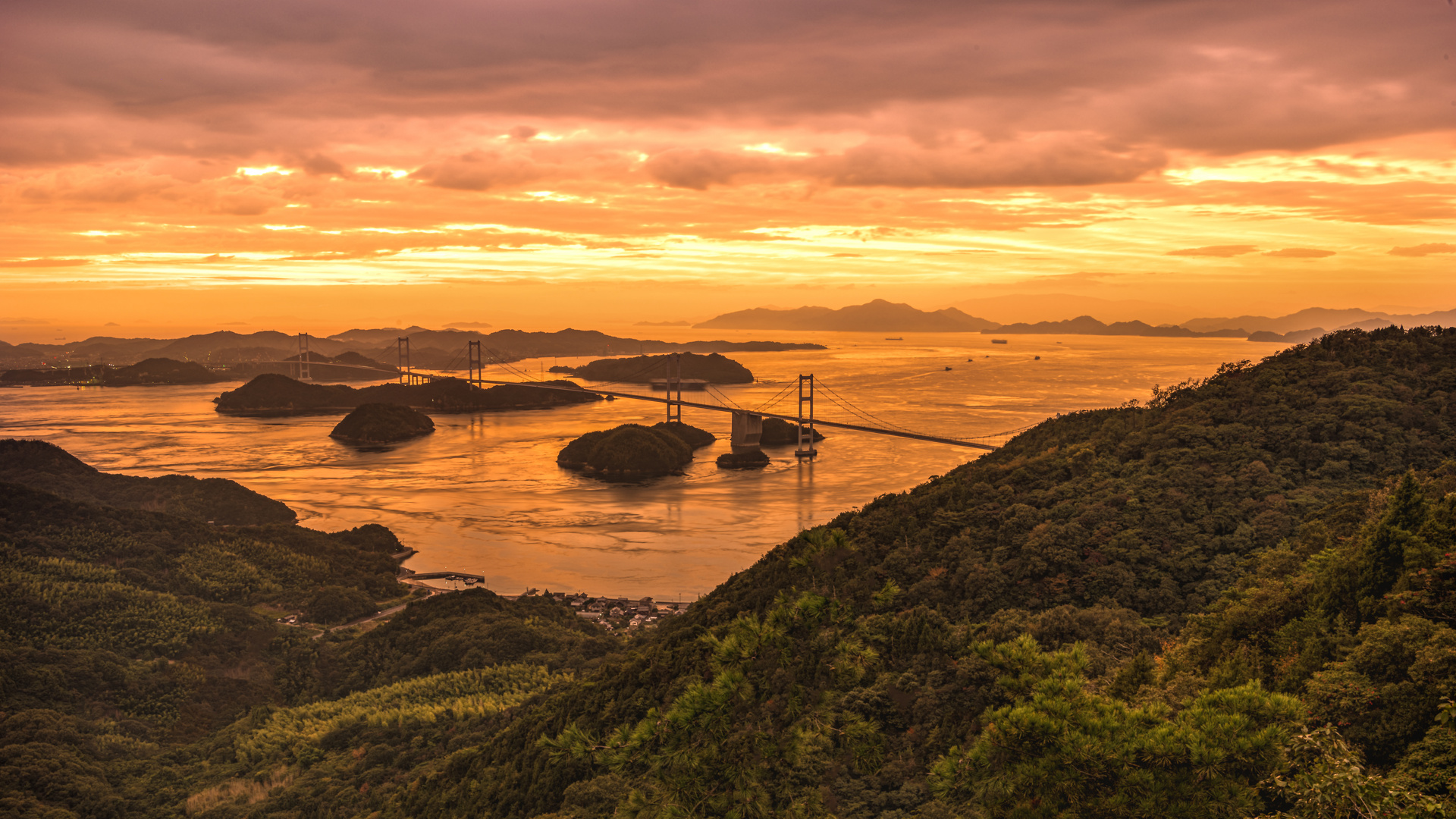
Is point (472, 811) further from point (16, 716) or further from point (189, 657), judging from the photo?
point (189, 657)

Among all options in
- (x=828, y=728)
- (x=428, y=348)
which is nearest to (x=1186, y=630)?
(x=828, y=728)

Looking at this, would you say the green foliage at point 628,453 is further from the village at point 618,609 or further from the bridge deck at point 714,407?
the village at point 618,609

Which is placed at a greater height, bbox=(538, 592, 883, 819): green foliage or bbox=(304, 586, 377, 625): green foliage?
bbox=(538, 592, 883, 819): green foliage

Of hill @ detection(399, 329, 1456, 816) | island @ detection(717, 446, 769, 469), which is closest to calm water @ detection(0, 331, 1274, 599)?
island @ detection(717, 446, 769, 469)

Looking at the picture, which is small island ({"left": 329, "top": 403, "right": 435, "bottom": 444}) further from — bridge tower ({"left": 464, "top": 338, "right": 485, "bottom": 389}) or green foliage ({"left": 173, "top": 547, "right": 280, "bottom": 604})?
green foliage ({"left": 173, "top": 547, "right": 280, "bottom": 604})

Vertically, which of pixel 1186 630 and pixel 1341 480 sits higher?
pixel 1341 480

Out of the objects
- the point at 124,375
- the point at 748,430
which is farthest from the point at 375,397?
the point at 124,375
